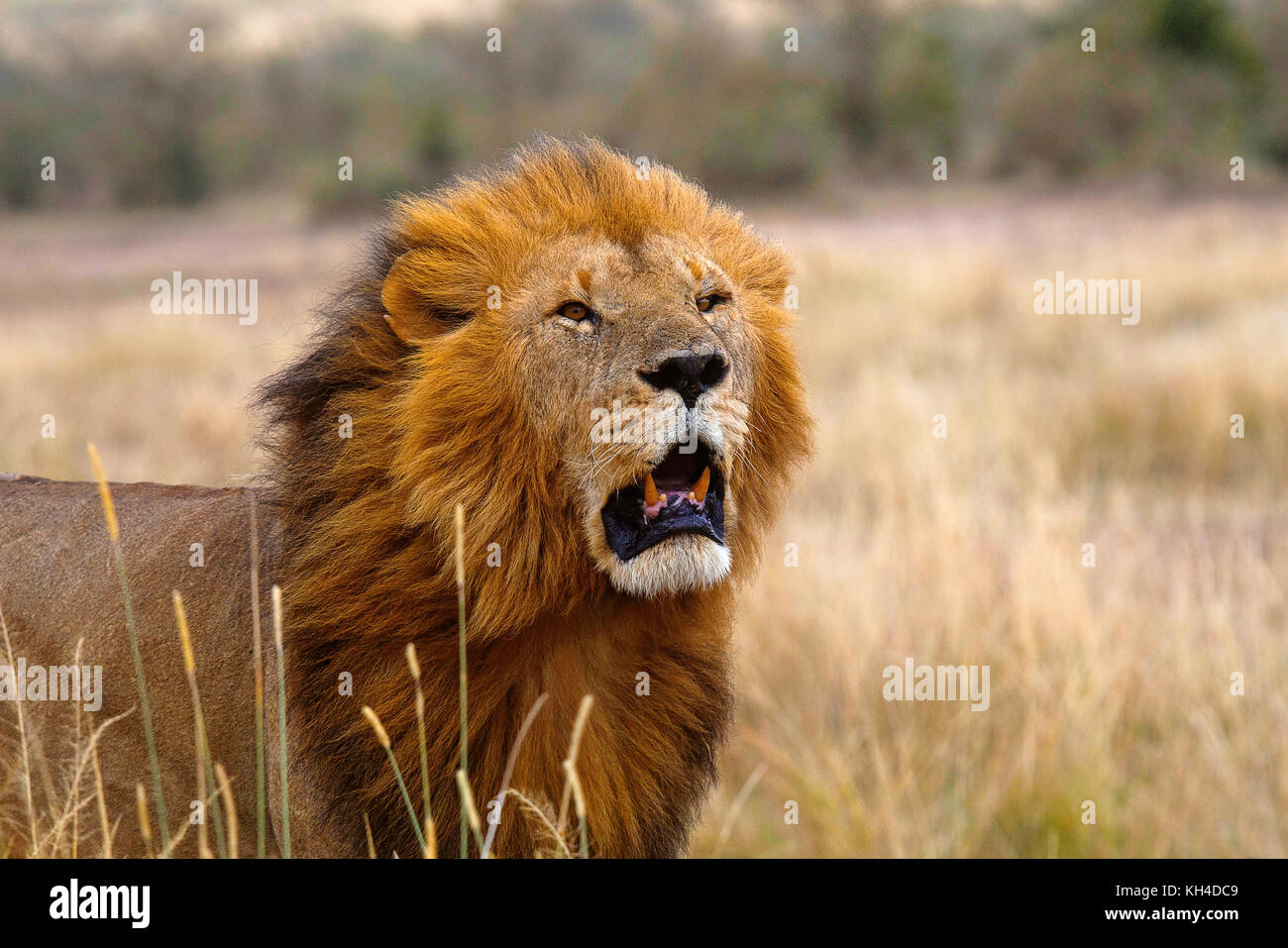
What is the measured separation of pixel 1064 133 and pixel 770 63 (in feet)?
50.3

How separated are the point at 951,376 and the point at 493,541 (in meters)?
11.3

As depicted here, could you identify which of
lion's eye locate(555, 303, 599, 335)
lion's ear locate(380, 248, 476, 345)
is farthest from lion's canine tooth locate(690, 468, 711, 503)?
lion's ear locate(380, 248, 476, 345)

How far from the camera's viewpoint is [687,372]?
3371mm

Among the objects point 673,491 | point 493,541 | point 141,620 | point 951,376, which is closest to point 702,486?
point 673,491

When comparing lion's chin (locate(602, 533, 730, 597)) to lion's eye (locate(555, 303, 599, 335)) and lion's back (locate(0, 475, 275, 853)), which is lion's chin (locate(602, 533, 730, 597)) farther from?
lion's back (locate(0, 475, 275, 853))

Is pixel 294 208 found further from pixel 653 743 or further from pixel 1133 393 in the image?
pixel 653 743

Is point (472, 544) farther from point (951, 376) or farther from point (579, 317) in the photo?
point (951, 376)

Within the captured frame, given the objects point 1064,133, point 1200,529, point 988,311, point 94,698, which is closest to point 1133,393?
point 1200,529

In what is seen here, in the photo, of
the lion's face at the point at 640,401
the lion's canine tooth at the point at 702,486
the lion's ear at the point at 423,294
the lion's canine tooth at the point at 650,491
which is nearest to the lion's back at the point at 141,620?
the lion's ear at the point at 423,294

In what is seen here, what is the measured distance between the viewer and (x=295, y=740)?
3.63 metres

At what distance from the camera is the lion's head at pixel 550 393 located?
3432 mm

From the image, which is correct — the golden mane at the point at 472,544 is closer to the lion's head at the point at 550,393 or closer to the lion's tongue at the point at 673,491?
the lion's head at the point at 550,393

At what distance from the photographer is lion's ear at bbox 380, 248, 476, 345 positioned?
3.64 meters

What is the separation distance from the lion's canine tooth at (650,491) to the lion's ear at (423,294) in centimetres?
70
